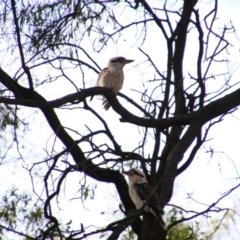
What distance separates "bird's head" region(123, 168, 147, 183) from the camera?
5.11 metres

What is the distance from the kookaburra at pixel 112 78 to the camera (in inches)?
205

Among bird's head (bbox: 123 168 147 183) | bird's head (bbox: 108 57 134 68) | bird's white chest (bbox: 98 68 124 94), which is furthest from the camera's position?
Result: bird's head (bbox: 108 57 134 68)

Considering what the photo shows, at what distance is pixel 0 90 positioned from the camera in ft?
15.0

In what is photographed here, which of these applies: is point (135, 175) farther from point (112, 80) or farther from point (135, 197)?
point (112, 80)

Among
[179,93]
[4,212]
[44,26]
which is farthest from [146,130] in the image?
[4,212]

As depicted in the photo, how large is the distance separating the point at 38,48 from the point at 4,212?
1.70m

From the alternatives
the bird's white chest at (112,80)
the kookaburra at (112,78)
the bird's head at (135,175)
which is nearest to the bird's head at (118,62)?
the kookaburra at (112,78)

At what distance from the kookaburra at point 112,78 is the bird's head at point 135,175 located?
1.64ft

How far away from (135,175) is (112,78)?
0.75m

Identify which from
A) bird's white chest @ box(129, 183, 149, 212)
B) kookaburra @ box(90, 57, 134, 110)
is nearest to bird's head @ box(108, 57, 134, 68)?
kookaburra @ box(90, 57, 134, 110)

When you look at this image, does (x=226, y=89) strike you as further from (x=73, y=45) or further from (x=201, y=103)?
(x=73, y=45)

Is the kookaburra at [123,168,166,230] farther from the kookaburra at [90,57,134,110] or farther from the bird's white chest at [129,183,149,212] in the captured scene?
the kookaburra at [90,57,134,110]

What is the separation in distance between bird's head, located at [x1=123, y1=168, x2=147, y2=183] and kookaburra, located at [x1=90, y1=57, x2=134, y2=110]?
50cm

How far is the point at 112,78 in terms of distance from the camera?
209 inches
